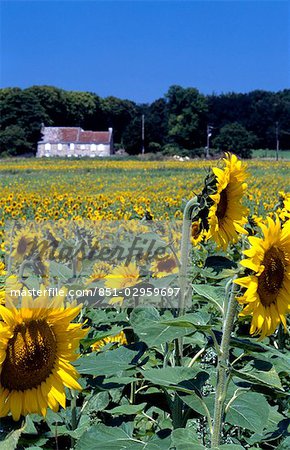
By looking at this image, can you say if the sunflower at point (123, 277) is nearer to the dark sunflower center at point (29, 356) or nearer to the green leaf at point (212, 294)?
the green leaf at point (212, 294)

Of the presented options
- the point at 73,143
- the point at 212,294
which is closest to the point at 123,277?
the point at 212,294

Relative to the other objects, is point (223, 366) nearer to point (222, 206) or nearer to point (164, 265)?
point (222, 206)

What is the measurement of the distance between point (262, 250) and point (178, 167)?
27.8 m

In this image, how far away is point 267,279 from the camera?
3.98 ft

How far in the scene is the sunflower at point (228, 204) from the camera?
1585mm

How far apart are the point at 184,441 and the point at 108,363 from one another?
212 mm

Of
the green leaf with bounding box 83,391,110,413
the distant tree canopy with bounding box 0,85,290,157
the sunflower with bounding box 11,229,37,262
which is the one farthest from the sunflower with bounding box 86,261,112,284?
the distant tree canopy with bounding box 0,85,290,157

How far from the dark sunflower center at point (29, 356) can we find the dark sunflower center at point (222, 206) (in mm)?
672

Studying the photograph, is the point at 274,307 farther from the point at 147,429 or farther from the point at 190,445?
the point at 147,429

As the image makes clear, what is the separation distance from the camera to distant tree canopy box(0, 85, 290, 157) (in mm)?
59281

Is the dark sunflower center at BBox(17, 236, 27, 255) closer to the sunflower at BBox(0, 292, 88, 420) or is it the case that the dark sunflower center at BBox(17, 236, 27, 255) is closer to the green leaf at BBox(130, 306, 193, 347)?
the green leaf at BBox(130, 306, 193, 347)

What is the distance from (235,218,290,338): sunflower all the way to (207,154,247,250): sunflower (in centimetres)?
34

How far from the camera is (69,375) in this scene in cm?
110

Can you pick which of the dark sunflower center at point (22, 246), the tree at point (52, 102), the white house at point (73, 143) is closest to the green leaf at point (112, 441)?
the dark sunflower center at point (22, 246)
